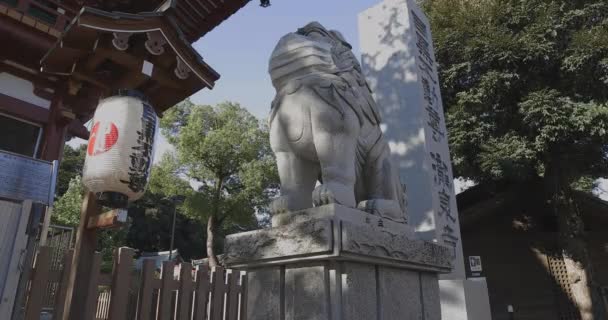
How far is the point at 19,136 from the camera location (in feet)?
20.6

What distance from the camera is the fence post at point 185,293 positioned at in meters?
2.79

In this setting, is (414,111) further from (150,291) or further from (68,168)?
(68,168)

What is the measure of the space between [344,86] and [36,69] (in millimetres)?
5614

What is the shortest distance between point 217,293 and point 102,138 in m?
1.32

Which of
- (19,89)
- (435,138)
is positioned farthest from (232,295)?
(19,89)

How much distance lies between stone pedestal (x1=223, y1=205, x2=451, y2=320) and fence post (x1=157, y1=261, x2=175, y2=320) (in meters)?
0.45

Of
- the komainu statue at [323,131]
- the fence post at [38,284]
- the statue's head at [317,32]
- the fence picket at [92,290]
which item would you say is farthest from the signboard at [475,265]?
the fence post at [38,284]

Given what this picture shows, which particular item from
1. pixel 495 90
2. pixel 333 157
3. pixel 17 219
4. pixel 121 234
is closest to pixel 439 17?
pixel 495 90

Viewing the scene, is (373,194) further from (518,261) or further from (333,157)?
(518,261)

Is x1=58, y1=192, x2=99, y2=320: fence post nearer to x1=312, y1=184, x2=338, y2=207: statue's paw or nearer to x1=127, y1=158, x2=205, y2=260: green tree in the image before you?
x1=312, y1=184, x2=338, y2=207: statue's paw

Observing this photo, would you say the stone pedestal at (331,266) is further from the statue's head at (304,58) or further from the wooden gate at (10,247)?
the wooden gate at (10,247)

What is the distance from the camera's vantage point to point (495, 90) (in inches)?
397

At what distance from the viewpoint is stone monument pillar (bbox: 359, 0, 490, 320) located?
5664 mm

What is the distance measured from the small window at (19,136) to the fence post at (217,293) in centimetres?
462
